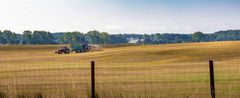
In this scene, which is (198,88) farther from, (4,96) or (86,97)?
(4,96)

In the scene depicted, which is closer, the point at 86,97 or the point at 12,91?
the point at 86,97

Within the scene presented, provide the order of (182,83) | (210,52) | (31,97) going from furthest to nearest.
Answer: (210,52) < (182,83) < (31,97)

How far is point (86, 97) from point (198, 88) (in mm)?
7166

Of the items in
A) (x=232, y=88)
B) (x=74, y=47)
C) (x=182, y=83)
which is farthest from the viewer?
(x=74, y=47)

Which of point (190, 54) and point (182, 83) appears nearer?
point (182, 83)

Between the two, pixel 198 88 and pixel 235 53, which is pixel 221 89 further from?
pixel 235 53

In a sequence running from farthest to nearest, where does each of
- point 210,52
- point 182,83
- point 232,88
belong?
point 210,52 → point 182,83 → point 232,88

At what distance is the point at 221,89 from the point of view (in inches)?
958

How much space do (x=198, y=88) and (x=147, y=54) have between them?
57356 millimetres

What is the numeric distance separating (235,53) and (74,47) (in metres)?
49.3

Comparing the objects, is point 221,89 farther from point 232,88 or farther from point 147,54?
point 147,54

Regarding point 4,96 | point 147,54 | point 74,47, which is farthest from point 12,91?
point 74,47

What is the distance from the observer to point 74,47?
115 metres

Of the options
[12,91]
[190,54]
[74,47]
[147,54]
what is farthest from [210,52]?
[12,91]
